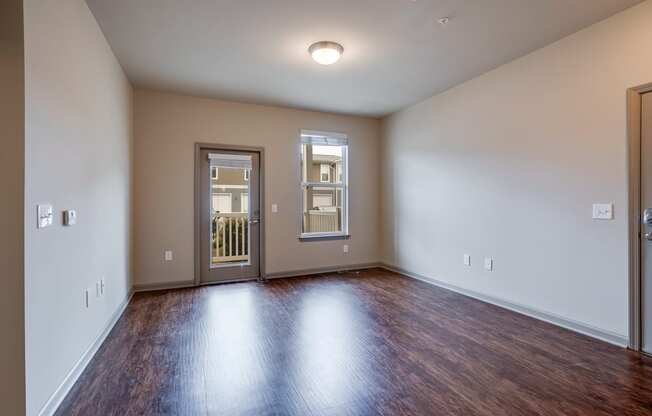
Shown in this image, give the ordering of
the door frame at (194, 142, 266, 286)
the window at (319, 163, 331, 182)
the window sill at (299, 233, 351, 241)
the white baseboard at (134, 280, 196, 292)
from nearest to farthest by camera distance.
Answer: the white baseboard at (134, 280, 196, 292) < the door frame at (194, 142, 266, 286) < the window sill at (299, 233, 351, 241) < the window at (319, 163, 331, 182)

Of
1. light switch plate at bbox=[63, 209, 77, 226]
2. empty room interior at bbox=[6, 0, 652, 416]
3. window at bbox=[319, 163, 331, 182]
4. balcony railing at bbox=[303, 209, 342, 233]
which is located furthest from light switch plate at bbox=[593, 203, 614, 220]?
light switch plate at bbox=[63, 209, 77, 226]

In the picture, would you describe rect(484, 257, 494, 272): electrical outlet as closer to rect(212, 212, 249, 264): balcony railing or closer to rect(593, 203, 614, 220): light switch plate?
rect(593, 203, 614, 220): light switch plate

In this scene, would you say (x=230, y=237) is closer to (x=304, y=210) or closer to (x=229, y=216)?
(x=229, y=216)

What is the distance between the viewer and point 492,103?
3.67 meters

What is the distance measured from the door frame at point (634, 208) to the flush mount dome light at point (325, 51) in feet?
7.91

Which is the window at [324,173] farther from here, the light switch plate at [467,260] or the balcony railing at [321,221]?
the light switch plate at [467,260]

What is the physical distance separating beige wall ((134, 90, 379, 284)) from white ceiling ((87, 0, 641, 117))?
443mm

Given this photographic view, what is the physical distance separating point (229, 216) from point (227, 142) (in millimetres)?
1078

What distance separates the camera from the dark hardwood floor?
186 cm

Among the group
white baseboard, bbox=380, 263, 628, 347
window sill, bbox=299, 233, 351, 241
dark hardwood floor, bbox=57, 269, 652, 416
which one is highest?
window sill, bbox=299, 233, 351, 241

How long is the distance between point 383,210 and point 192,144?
3.26 metres

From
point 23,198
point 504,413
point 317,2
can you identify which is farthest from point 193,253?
point 504,413

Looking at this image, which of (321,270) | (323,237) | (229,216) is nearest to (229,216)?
(229,216)

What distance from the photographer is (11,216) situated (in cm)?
152
